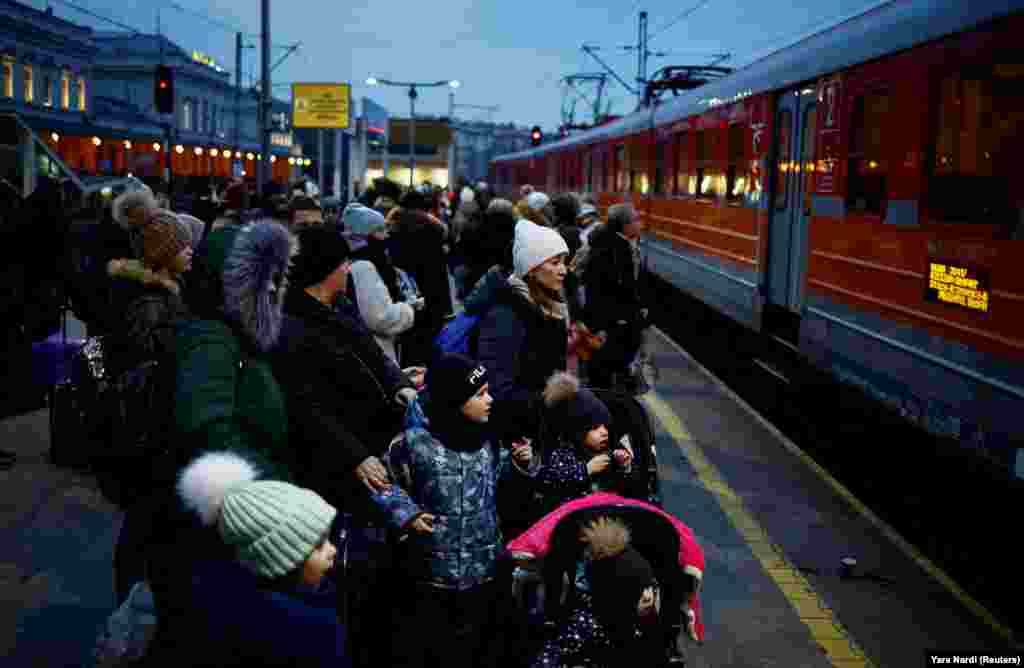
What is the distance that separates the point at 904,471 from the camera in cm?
835

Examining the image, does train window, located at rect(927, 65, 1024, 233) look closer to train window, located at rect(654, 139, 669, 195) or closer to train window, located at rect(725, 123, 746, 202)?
train window, located at rect(725, 123, 746, 202)

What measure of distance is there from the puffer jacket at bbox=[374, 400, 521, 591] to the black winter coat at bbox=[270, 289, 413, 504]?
0.18 meters

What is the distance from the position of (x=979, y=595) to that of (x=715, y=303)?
8813mm

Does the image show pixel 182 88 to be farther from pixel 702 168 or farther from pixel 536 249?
pixel 536 249

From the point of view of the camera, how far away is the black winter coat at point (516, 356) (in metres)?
4.32

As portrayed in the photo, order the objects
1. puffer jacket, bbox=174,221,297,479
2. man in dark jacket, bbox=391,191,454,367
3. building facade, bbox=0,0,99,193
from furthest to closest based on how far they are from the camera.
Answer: building facade, bbox=0,0,99,193 < man in dark jacket, bbox=391,191,454,367 < puffer jacket, bbox=174,221,297,479

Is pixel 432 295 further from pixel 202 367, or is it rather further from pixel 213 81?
pixel 213 81

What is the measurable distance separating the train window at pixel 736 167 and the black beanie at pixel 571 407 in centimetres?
915

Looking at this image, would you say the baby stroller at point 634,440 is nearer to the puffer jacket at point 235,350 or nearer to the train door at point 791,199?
the puffer jacket at point 235,350

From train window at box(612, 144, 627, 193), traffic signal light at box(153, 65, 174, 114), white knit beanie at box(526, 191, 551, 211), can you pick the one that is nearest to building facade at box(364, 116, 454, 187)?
train window at box(612, 144, 627, 193)

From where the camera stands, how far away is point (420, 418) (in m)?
3.87

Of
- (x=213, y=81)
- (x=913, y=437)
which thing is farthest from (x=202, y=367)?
(x=213, y=81)

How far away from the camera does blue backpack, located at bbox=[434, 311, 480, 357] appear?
4.70 metres

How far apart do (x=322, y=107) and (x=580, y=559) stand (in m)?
26.9
